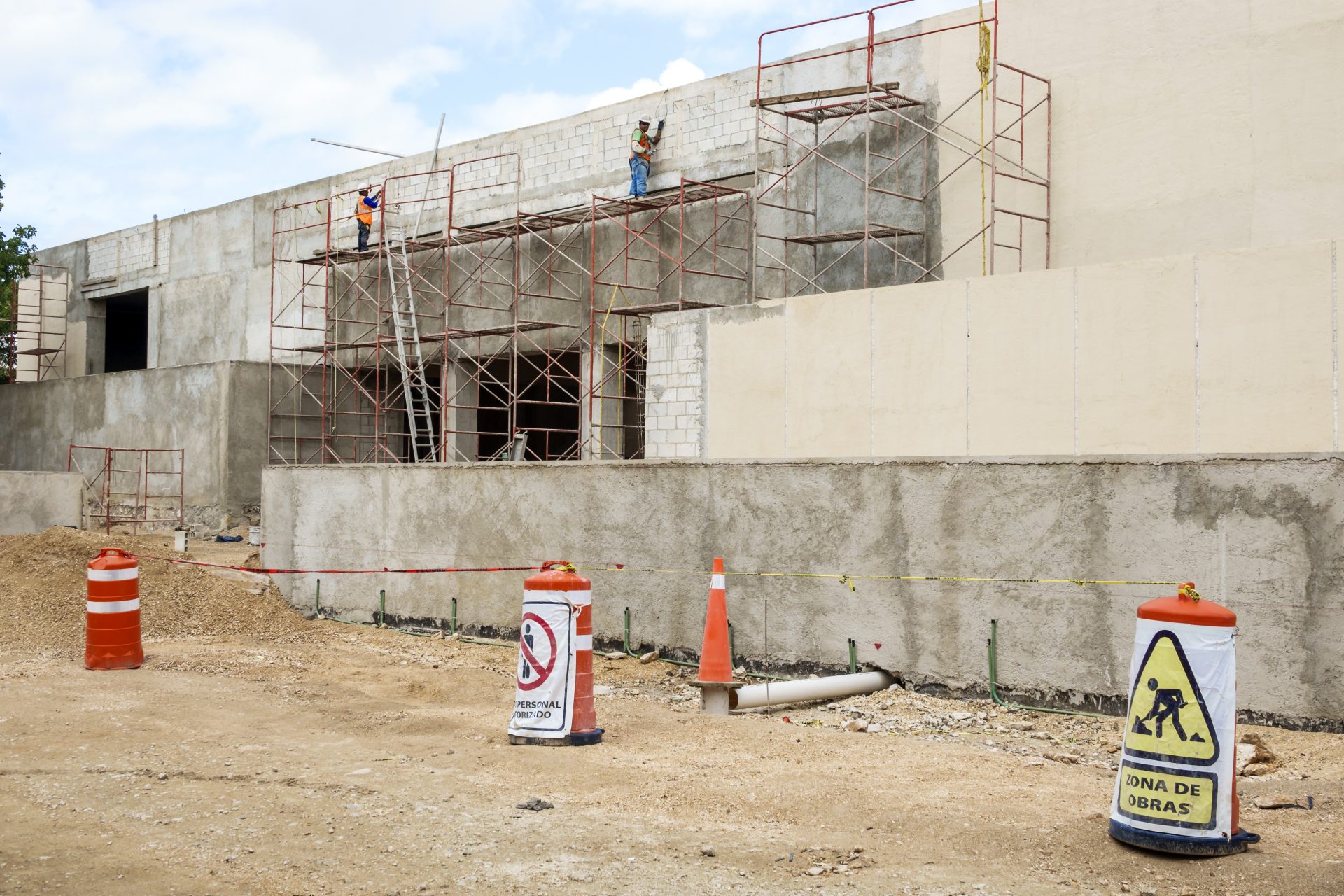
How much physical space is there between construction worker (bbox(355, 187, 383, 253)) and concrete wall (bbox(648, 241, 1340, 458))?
11.5m

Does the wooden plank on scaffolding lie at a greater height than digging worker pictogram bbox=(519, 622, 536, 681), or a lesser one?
greater

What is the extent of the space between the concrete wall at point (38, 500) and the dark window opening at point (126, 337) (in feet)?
42.3

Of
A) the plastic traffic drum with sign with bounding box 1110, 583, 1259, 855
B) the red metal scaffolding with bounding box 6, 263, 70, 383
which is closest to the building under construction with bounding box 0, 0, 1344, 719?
the plastic traffic drum with sign with bounding box 1110, 583, 1259, 855

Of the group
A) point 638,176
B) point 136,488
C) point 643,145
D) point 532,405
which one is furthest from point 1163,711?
point 532,405

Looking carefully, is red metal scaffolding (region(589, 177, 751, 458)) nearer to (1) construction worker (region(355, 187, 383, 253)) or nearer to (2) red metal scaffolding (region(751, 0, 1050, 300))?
(2) red metal scaffolding (region(751, 0, 1050, 300))

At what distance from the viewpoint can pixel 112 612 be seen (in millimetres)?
11742

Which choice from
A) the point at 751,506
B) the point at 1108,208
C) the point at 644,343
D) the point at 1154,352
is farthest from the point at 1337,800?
the point at 644,343

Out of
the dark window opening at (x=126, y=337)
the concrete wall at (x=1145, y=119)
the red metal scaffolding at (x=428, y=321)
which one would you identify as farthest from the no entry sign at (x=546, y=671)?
the dark window opening at (x=126, y=337)

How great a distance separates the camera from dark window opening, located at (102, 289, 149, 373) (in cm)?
3528

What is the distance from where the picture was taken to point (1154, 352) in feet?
35.6

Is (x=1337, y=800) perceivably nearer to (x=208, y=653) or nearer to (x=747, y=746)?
(x=747, y=746)

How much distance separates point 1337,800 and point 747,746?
342 centimetres

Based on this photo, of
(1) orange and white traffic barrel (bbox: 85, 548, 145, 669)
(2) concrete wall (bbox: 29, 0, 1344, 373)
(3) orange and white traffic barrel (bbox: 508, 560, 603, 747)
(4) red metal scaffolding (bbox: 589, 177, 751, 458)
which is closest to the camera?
(3) orange and white traffic barrel (bbox: 508, 560, 603, 747)

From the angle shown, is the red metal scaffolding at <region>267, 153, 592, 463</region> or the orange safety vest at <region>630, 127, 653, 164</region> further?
the red metal scaffolding at <region>267, 153, 592, 463</region>
